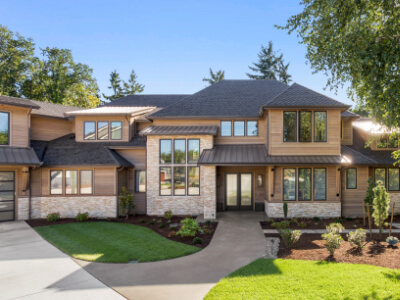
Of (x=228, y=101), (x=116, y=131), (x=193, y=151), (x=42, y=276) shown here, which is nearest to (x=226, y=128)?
(x=228, y=101)

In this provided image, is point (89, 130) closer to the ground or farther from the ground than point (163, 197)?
farther from the ground

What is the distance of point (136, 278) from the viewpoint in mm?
6801

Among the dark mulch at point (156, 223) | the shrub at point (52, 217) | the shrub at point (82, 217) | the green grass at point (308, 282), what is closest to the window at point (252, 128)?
the dark mulch at point (156, 223)

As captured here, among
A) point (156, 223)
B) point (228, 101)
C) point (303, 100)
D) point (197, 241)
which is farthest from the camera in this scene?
point (228, 101)

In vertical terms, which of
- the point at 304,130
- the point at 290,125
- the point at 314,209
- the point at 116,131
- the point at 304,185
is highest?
the point at 290,125

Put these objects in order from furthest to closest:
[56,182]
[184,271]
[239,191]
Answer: [239,191] < [56,182] < [184,271]

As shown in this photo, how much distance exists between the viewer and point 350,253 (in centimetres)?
830

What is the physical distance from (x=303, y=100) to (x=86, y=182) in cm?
1347

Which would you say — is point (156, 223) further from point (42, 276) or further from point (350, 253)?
point (350, 253)

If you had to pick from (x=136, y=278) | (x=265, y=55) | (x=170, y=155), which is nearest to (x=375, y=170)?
(x=170, y=155)

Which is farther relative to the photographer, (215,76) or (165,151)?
(215,76)

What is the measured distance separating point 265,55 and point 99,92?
31.5 metres

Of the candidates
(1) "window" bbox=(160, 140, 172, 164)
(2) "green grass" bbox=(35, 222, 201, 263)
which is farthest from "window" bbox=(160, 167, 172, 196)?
(2) "green grass" bbox=(35, 222, 201, 263)

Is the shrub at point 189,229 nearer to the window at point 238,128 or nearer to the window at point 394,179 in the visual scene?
the window at point 238,128
